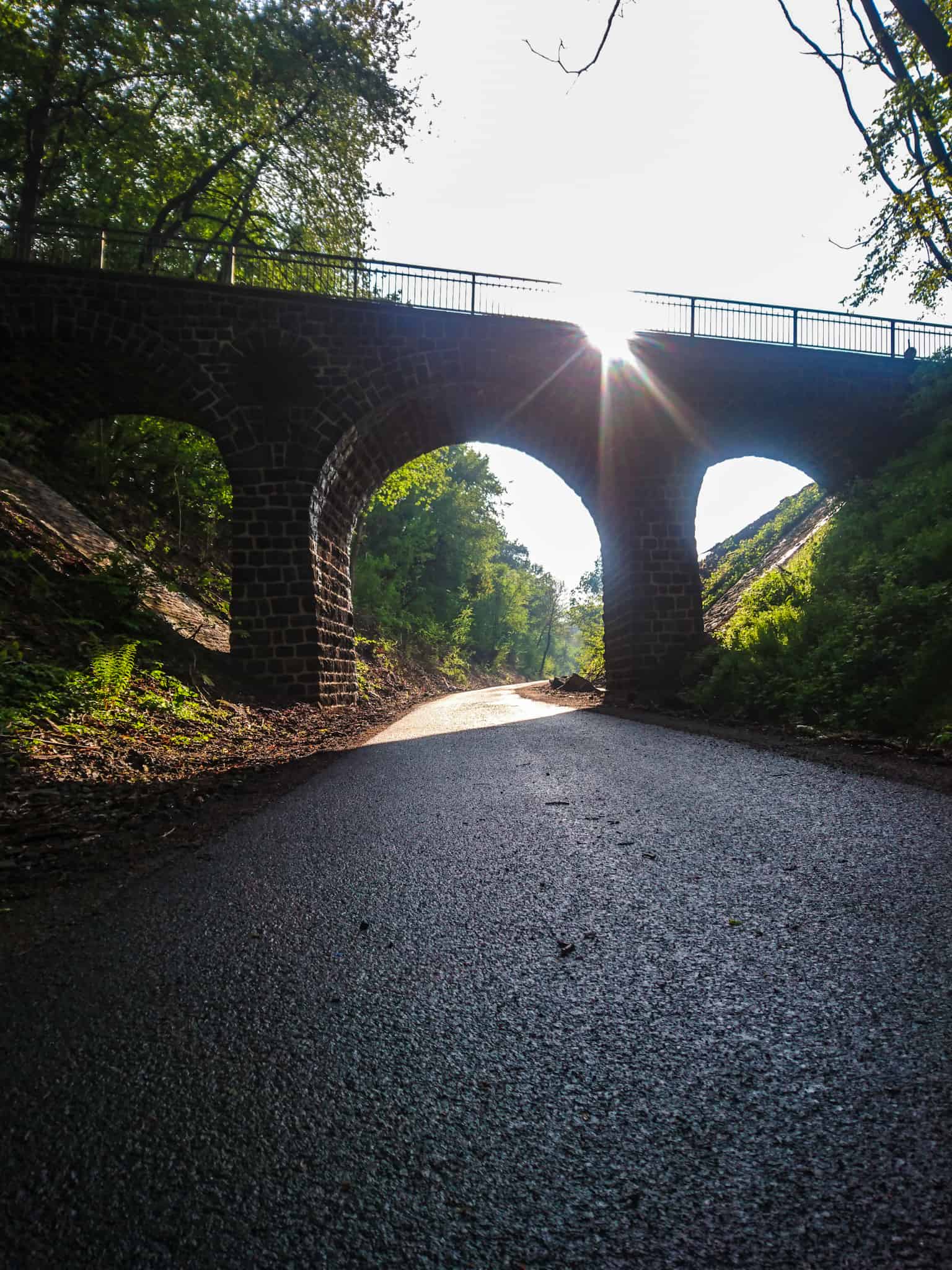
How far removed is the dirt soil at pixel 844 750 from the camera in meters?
5.21

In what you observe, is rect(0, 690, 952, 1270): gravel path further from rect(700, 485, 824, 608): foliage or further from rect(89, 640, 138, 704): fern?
rect(700, 485, 824, 608): foliage

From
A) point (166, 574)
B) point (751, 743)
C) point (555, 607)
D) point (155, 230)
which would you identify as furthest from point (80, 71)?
point (555, 607)

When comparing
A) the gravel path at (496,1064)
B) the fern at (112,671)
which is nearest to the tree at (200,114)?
the fern at (112,671)

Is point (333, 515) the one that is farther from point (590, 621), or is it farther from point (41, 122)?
point (590, 621)

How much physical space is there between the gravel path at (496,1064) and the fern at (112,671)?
4594mm

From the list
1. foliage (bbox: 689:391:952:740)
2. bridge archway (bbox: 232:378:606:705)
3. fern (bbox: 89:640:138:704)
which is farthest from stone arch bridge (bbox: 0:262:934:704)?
fern (bbox: 89:640:138:704)

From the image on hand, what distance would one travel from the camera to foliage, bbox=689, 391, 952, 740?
25.0ft

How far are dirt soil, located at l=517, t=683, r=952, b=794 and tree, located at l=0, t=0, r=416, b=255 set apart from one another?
13925 millimetres

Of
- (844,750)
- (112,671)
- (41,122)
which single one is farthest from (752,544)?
(41,122)

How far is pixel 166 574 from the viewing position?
14367 millimetres

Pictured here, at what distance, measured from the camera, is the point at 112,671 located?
7.50 m

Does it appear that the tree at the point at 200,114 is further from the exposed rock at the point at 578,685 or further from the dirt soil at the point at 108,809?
the exposed rock at the point at 578,685

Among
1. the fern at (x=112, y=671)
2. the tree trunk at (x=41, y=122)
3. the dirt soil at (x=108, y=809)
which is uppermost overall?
the tree trunk at (x=41, y=122)

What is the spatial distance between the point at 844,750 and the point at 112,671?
7.54 meters
